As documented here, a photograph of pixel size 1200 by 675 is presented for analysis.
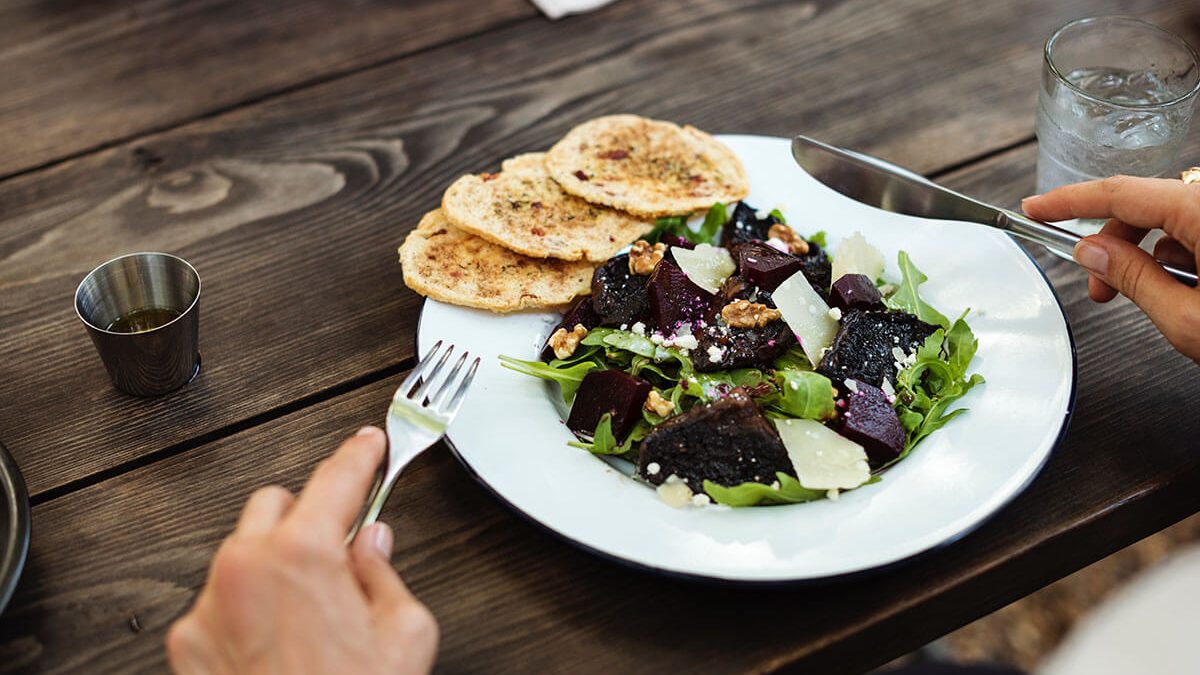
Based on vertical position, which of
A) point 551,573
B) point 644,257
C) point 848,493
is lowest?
point 551,573

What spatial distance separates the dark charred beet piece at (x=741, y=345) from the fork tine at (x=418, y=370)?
0.42 m

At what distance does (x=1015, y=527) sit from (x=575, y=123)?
138cm

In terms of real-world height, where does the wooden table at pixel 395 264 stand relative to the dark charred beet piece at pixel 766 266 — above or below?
below

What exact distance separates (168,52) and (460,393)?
1.71 metres

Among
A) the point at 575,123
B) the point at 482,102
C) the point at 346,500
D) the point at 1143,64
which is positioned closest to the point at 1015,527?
the point at 346,500

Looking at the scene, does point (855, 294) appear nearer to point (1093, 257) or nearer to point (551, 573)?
point (1093, 257)

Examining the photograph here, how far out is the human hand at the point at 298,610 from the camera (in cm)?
109

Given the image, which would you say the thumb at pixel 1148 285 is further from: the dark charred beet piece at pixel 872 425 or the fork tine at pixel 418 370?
the fork tine at pixel 418 370

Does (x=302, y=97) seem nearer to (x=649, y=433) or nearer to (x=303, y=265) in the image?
(x=303, y=265)

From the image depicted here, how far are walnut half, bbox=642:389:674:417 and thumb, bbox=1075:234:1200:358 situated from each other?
2.32 feet

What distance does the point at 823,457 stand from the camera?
56.9 inches

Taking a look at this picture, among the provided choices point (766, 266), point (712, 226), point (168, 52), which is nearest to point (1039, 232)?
point (766, 266)

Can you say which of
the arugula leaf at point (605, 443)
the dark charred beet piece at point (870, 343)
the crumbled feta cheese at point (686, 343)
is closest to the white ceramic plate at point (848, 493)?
the arugula leaf at point (605, 443)

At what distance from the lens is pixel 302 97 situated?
8.26ft
